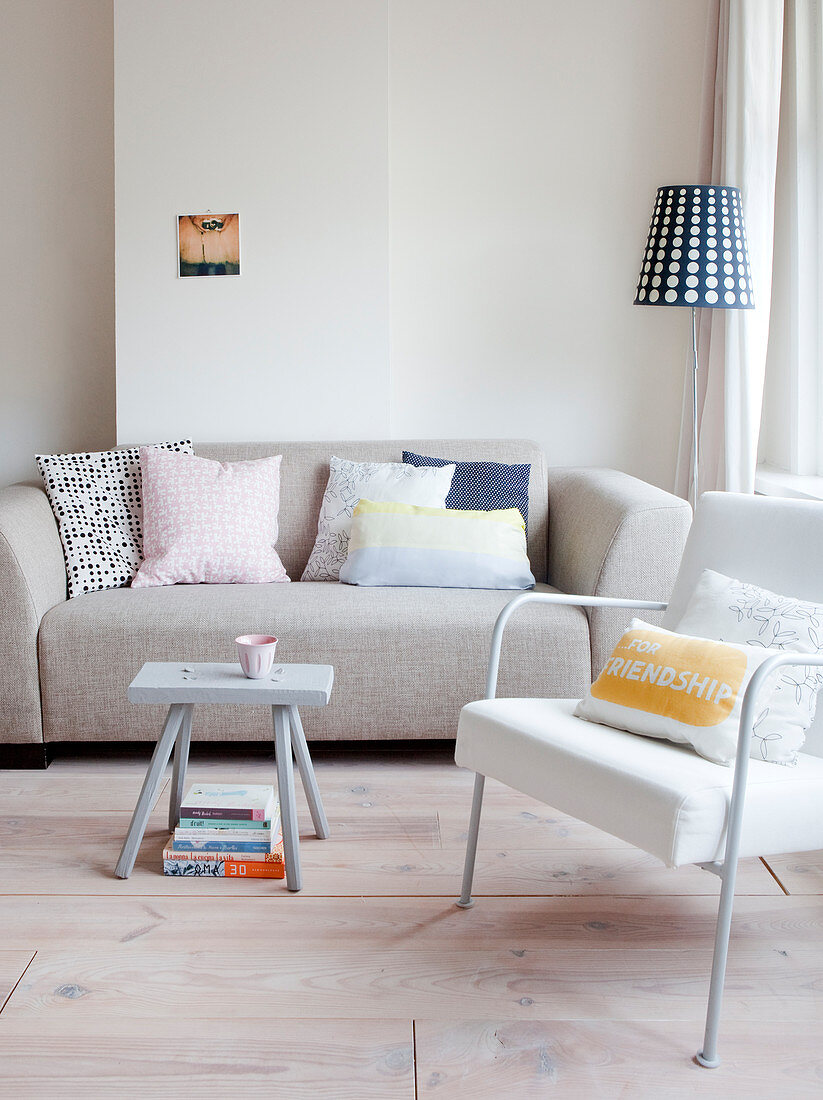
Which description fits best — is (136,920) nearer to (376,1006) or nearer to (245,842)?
(245,842)

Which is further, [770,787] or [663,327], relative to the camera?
[663,327]

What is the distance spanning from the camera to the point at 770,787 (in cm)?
159

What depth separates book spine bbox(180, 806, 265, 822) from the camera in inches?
83.7

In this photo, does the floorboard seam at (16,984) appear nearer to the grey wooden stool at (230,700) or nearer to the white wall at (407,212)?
the grey wooden stool at (230,700)

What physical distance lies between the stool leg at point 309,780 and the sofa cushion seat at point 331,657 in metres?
0.43

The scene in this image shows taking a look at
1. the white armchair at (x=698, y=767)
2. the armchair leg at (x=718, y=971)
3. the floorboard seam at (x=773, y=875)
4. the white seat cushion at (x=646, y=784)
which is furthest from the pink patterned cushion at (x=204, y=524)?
the armchair leg at (x=718, y=971)

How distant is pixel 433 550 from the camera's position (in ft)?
9.75

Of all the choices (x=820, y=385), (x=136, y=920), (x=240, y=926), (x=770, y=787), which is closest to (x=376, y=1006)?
(x=240, y=926)

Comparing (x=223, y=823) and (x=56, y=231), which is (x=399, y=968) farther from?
(x=56, y=231)

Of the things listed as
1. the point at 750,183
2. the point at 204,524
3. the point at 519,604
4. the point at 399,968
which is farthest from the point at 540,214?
the point at 399,968

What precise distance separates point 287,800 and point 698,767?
2.65ft

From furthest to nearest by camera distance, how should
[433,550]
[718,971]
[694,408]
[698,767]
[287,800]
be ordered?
[694,408]
[433,550]
[287,800]
[698,767]
[718,971]

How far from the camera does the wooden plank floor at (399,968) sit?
151 cm

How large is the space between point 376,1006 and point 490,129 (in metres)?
3.02
